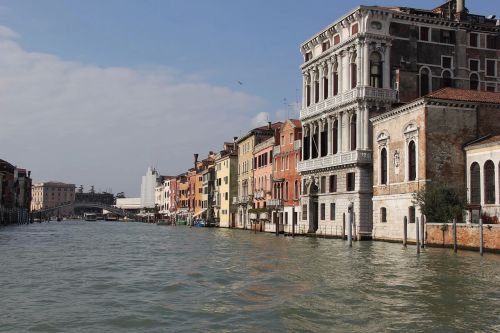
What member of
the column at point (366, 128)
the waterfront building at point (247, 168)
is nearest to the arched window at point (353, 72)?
the column at point (366, 128)

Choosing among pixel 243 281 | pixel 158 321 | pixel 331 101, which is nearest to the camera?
pixel 158 321

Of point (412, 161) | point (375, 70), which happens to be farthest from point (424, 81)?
point (412, 161)

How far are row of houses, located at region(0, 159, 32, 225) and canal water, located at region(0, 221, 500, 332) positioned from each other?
61.3m

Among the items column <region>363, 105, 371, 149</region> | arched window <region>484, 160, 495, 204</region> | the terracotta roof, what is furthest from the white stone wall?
the terracotta roof

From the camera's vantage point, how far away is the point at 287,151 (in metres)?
49.6

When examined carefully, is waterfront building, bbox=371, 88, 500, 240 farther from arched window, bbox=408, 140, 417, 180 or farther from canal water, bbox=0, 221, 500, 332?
canal water, bbox=0, 221, 500, 332

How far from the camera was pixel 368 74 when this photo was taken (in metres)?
37.6

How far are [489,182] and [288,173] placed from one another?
2202 centimetres

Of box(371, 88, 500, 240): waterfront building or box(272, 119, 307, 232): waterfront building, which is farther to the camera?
box(272, 119, 307, 232): waterfront building

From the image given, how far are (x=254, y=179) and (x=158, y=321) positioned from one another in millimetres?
48842

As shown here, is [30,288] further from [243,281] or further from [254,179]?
[254,179]

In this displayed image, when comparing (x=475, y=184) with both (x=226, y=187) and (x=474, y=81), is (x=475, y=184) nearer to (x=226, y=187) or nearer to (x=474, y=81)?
(x=474, y=81)

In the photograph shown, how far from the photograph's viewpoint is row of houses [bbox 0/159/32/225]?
79.9 metres

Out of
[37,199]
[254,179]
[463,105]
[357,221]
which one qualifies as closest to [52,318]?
[463,105]
